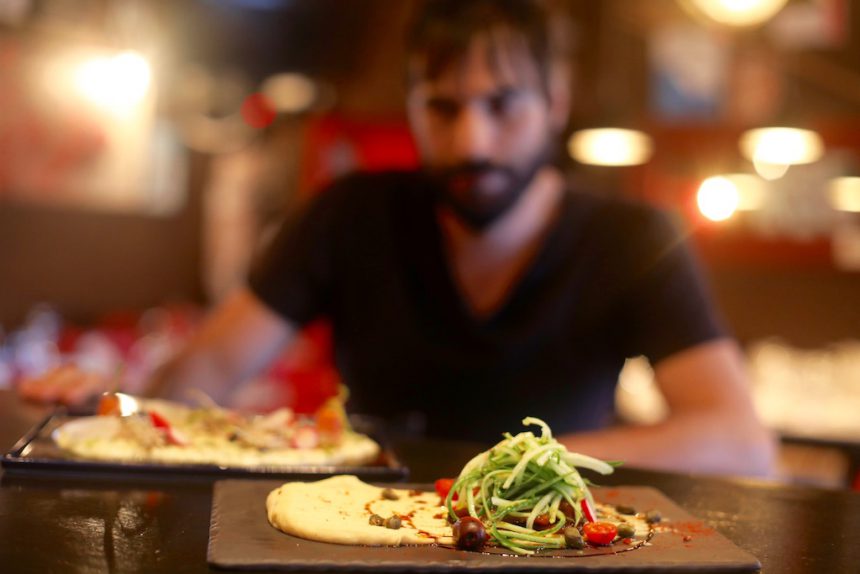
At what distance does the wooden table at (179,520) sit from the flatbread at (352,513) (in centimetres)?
8

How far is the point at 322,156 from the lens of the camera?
630 centimetres

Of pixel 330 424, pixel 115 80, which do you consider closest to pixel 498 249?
pixel 330 424

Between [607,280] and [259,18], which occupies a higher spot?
[259,18]

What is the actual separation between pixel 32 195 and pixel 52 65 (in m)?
0.68

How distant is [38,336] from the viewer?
4879 mm

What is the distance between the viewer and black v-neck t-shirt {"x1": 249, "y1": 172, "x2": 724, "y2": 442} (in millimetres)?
2016

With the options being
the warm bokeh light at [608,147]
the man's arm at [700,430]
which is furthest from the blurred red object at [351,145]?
the man's arm at [700,430]

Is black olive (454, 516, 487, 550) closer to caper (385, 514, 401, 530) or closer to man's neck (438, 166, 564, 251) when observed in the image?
caper (385, 514, 401, 530)

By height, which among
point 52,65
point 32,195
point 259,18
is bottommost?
point 32,195

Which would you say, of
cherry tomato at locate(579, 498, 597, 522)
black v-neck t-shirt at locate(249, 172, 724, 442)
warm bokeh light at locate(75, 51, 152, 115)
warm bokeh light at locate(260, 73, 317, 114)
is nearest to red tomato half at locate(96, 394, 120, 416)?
cherry tomato at locate(579, 498, 597, 522)

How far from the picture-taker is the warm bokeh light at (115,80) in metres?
4.91

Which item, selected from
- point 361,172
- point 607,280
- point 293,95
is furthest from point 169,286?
point 607,280

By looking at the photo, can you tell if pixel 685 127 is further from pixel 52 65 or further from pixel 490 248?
pixel 490 248

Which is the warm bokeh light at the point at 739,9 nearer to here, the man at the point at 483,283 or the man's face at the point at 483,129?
the man at the point at 483,283
